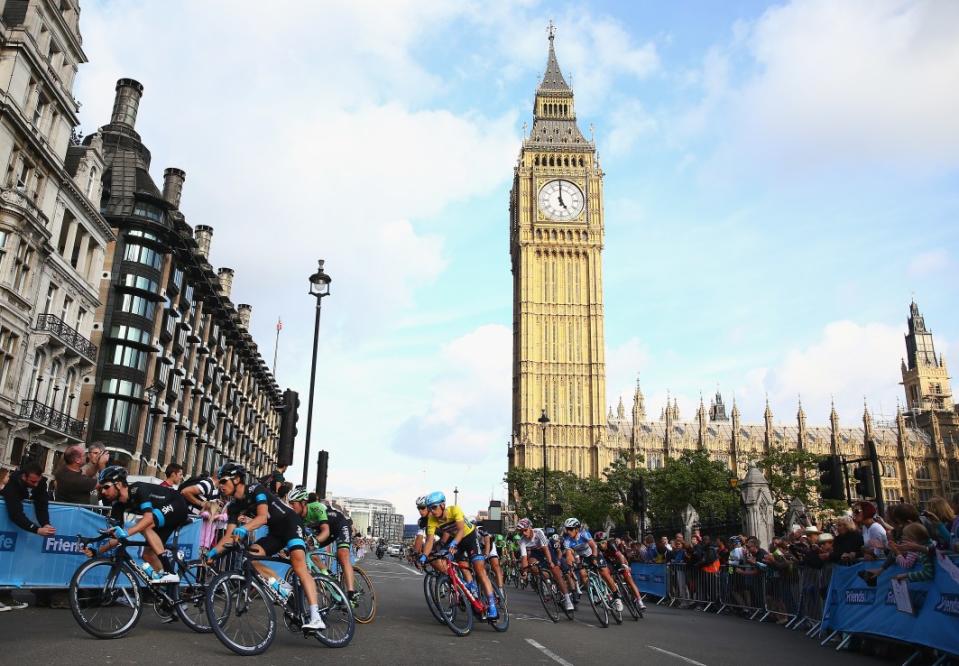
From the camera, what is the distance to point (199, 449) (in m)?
53.2

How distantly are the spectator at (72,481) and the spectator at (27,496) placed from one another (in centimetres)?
134

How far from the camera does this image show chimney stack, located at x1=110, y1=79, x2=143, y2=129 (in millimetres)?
45906

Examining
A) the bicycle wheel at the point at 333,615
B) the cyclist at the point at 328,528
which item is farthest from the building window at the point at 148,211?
the bicycle wheel at the point at 333,615

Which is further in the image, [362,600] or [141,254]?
[141,254]

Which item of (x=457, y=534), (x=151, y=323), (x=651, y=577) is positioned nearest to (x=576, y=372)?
(x=151, y=323)

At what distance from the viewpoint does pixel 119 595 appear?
7.80 metres

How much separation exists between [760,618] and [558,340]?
81.0 meters

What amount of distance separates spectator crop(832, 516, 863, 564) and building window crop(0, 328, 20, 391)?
26465 mm

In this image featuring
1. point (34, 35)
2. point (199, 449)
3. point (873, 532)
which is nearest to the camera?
point (873, 532)

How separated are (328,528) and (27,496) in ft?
13.2

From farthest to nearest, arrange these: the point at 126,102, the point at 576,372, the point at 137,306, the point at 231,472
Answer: the point at 576,372, the point at 126,102, the point at 137,306, the point at 231,472

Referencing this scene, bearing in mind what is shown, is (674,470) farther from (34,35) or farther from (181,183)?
(34,35)

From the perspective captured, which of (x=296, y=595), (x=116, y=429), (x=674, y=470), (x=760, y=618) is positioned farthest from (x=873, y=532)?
(x=674, y=470)

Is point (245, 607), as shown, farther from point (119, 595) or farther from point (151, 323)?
point (151, 323)
